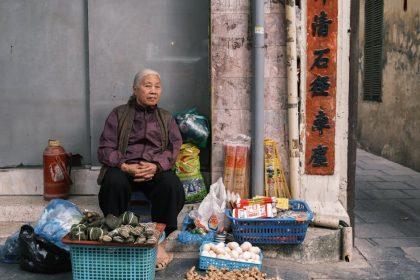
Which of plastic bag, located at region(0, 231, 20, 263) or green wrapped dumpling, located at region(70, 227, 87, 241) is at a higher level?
green wrapped dumpling, located at region(70, 227, 87, 241)

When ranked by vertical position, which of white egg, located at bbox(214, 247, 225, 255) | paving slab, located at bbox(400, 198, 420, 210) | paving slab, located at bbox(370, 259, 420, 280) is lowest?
paving slab, located at bbox(370, 259, 420, 280)

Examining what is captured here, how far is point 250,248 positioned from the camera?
4203 mm

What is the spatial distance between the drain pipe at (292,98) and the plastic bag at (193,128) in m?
0.81

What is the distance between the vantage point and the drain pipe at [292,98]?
15.6ft

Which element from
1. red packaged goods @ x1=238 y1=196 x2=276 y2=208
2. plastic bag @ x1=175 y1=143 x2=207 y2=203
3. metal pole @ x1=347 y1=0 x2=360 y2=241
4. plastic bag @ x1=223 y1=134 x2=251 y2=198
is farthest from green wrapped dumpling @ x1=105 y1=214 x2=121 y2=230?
metal pole @ x1=347 y1=0 x2=360 y2=241

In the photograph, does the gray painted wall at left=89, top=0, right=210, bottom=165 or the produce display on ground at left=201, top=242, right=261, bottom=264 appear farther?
the gray painted wall at left=89, top=0, right=210, bottom=165

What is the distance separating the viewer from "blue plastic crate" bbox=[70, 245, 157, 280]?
365 cm

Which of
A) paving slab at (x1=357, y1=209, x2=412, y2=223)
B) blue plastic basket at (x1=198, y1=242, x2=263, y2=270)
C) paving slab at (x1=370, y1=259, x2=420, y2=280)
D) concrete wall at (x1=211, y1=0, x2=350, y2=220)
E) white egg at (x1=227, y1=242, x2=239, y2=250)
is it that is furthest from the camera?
paving slab at (x1=357, y1=209, x2=412, y2=223)

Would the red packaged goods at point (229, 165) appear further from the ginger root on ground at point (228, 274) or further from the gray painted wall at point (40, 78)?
the gray painted wall at point (40, 78)

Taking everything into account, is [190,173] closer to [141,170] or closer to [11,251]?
[141,170]

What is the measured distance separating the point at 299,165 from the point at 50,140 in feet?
7.77

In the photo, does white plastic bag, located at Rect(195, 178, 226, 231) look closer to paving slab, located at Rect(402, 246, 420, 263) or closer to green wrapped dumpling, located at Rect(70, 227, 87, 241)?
green wrapped dumpling, located at Rect(70, 227, 87, 241)

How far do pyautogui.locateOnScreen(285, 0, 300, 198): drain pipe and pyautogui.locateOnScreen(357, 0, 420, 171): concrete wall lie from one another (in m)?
5.15

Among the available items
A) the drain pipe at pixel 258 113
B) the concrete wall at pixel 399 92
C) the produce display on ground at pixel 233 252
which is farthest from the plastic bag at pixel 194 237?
the concrete wall at pixel 399 92
